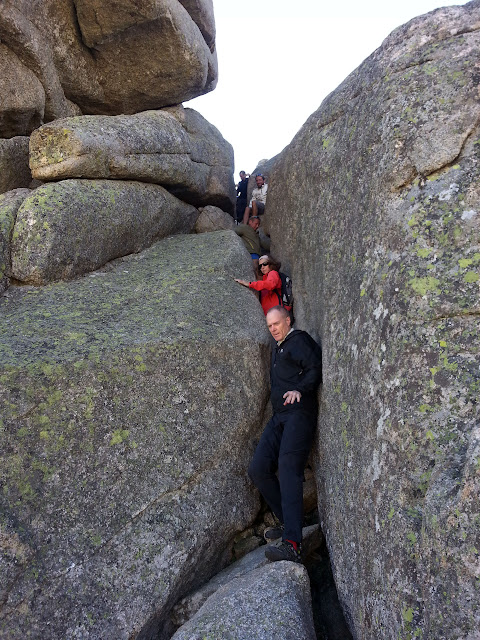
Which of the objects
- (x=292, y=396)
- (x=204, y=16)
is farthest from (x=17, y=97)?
(x=292, y=396)

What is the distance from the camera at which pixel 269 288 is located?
11.2m

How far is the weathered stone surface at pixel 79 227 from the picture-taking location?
9828 millimetres

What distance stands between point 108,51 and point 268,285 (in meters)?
8.90

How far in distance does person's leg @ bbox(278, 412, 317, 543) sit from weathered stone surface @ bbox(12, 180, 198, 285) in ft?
17.4

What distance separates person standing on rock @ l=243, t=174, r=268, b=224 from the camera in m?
16.6

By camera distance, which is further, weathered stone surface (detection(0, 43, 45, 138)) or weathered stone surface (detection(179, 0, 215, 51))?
weathered stone surface (detection(179, 0, 215, 51))

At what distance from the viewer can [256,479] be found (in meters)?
8.31

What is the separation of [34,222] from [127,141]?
3586 millimetres

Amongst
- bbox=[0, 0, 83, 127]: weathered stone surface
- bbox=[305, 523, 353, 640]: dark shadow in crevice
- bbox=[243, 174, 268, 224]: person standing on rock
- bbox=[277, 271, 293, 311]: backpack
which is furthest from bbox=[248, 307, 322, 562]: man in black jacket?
bbox=[0, 0, 83, 127]: weathered stone surface

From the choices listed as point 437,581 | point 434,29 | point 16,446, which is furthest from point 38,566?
point 434,29

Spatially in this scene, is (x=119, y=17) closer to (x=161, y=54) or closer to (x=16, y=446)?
(x=161, y=54)

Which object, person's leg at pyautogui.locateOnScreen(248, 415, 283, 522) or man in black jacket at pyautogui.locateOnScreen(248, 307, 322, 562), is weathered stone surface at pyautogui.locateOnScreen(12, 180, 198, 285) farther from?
person's leg at pyautogui.locateOnScreen(248, 415, 283, 522)

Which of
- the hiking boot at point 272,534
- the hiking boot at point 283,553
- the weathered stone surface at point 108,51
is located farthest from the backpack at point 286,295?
the weathered stone surface at point 108,51

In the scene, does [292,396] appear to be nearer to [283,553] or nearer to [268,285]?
[283,553]
